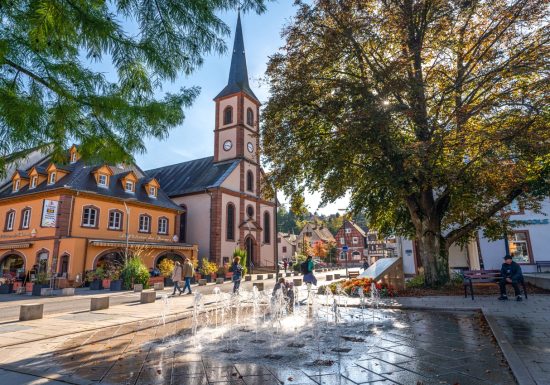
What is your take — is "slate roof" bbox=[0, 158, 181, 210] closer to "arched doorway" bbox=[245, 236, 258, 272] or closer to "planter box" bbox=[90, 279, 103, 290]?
"planter box" bbox=[90, 279, 103, 290]

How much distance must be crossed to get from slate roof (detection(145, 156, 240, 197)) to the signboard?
14.2m

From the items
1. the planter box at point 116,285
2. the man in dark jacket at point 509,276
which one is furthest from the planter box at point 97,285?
the man in dark jacket at point 509,276

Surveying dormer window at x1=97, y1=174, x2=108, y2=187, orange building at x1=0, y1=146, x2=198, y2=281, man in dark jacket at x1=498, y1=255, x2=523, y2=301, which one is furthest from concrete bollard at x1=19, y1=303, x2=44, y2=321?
dormer window at x1=97, y1=174, x2=108, y2=187

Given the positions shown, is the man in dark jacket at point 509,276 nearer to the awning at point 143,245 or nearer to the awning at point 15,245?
the awning at point 143,245

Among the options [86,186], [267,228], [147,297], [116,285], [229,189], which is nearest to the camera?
[147,297]

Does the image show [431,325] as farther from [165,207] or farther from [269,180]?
[165,207]

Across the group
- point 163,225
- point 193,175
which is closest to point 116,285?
point 163,225

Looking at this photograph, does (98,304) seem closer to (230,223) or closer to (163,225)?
(163,225)

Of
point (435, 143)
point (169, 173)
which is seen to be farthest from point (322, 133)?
point (169, 173)

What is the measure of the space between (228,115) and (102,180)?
17.4m

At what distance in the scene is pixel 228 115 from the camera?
1590 inches

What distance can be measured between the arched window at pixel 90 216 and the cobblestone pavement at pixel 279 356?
19636mm

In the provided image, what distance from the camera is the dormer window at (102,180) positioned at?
89.7 ft

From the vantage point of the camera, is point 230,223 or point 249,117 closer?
point 230,223
